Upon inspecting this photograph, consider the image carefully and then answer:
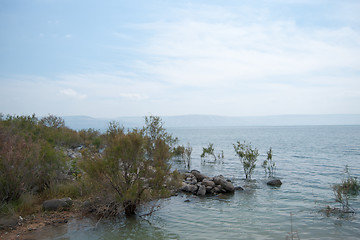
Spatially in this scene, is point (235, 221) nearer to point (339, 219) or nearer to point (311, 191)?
point (339, 219)

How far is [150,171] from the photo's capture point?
977 centimetres

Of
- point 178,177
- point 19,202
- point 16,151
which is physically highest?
point 16,151

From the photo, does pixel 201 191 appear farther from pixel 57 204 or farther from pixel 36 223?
pixel 36 223

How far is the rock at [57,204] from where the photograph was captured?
10039mm

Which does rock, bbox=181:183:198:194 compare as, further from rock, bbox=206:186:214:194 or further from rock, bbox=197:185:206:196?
rock, bbox=206:186:214:194

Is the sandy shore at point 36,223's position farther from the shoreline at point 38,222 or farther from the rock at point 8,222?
the rock at point 8,222

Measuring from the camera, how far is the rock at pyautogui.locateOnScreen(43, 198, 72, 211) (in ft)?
32.9

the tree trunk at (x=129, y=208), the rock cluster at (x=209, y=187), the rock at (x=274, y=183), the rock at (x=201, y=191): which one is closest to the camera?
the tree trunk at (x=129, y=208)

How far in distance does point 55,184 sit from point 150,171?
504cm

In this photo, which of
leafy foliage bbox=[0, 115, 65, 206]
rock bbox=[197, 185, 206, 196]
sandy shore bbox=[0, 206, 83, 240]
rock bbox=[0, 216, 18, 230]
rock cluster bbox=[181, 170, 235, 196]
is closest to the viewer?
sandy shore bbox=[0, 206, 83, 240]

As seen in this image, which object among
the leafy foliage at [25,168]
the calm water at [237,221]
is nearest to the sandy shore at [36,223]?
the calm water at [237,221]

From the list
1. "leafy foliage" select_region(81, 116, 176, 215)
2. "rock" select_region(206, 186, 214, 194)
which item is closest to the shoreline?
"leafy foliage" select_region(81, 116, 176, 215)

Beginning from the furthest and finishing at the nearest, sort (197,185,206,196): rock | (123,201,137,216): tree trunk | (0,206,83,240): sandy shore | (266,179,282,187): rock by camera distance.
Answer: (266,179,282,187): rock < (197,185,206,196): rock < (123,201,137,216): tree trunk < (0,206,83,240): sandy shore

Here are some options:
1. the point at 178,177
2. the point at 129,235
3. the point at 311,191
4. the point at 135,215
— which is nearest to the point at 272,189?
the point at 311,191
